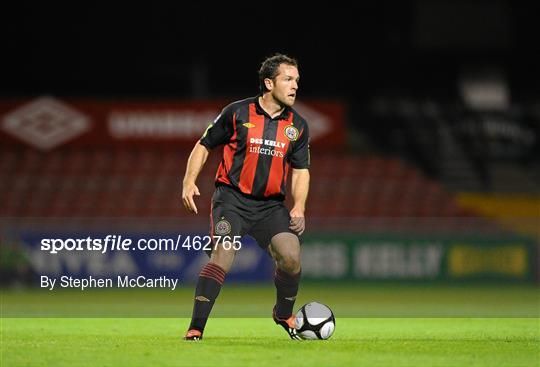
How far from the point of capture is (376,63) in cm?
2886

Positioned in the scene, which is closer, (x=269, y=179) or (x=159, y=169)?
(x=269, y=179)

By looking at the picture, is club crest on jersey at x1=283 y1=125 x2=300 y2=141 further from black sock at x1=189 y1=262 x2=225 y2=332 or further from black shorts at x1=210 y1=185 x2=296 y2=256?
black sock at x1=189 y1=262 x2=225 y2=332

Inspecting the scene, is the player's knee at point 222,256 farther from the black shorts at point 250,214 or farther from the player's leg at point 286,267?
the player's leg at point 286,267

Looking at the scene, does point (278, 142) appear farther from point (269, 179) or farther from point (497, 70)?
point (497, 70)

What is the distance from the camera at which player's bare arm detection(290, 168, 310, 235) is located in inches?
344

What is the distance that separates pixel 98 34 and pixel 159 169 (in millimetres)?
5107

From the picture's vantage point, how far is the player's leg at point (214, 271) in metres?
8.40

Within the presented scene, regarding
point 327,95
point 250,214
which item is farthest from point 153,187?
point 250,214

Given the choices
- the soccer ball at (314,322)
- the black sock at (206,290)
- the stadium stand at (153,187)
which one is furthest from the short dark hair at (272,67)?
the stadium stand at (153,187)

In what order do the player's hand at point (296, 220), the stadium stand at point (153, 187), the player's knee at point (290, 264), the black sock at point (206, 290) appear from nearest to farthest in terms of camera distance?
the black sock at point (206, 290)
the player's knee at point (290, 264)
the player's hand at point (296, 220)
the stadium stand at point (153, 187)

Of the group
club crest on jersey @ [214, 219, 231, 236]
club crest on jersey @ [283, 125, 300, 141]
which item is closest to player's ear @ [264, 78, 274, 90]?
club crest on jersey @ [283, 125, 300, 141]

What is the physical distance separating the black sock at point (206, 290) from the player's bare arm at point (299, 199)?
2.39 feet

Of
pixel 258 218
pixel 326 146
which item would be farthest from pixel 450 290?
pixel 258 218

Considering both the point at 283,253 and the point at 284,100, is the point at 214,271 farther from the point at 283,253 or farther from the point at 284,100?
the point at 284,100
